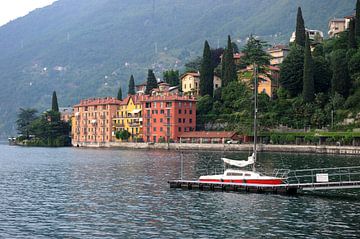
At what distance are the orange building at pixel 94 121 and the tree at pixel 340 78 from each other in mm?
75309

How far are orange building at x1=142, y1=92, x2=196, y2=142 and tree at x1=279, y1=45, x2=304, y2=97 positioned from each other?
28.4m

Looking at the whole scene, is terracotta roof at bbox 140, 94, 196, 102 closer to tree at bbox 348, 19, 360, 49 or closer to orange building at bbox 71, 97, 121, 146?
orange building at bbox 71, 97, 121, 146

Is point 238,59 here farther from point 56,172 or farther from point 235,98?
point 56,172

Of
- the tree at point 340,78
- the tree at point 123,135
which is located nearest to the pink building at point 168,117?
the tree at point 123,135

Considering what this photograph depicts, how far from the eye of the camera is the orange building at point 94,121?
590ft

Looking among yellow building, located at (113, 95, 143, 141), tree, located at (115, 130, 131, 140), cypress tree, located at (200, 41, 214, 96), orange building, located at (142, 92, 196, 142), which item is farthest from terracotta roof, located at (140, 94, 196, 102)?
tree, located at (115, 130, 131, 140)

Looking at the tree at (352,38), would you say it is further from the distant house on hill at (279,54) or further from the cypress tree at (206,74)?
the distant house on hill at (279,54)

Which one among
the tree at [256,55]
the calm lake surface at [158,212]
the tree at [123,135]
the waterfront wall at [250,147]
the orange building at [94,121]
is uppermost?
the tree at [256,55]

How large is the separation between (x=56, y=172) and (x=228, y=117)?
75.2 metres

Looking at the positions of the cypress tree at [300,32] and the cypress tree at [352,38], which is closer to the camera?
the cypress tree at [352,38]

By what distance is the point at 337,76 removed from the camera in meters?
126

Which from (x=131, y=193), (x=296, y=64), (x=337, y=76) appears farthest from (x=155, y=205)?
(x=296, y=64)

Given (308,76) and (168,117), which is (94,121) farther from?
(308,76)

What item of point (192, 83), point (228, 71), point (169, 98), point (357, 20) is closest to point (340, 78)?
point (357, 20)
